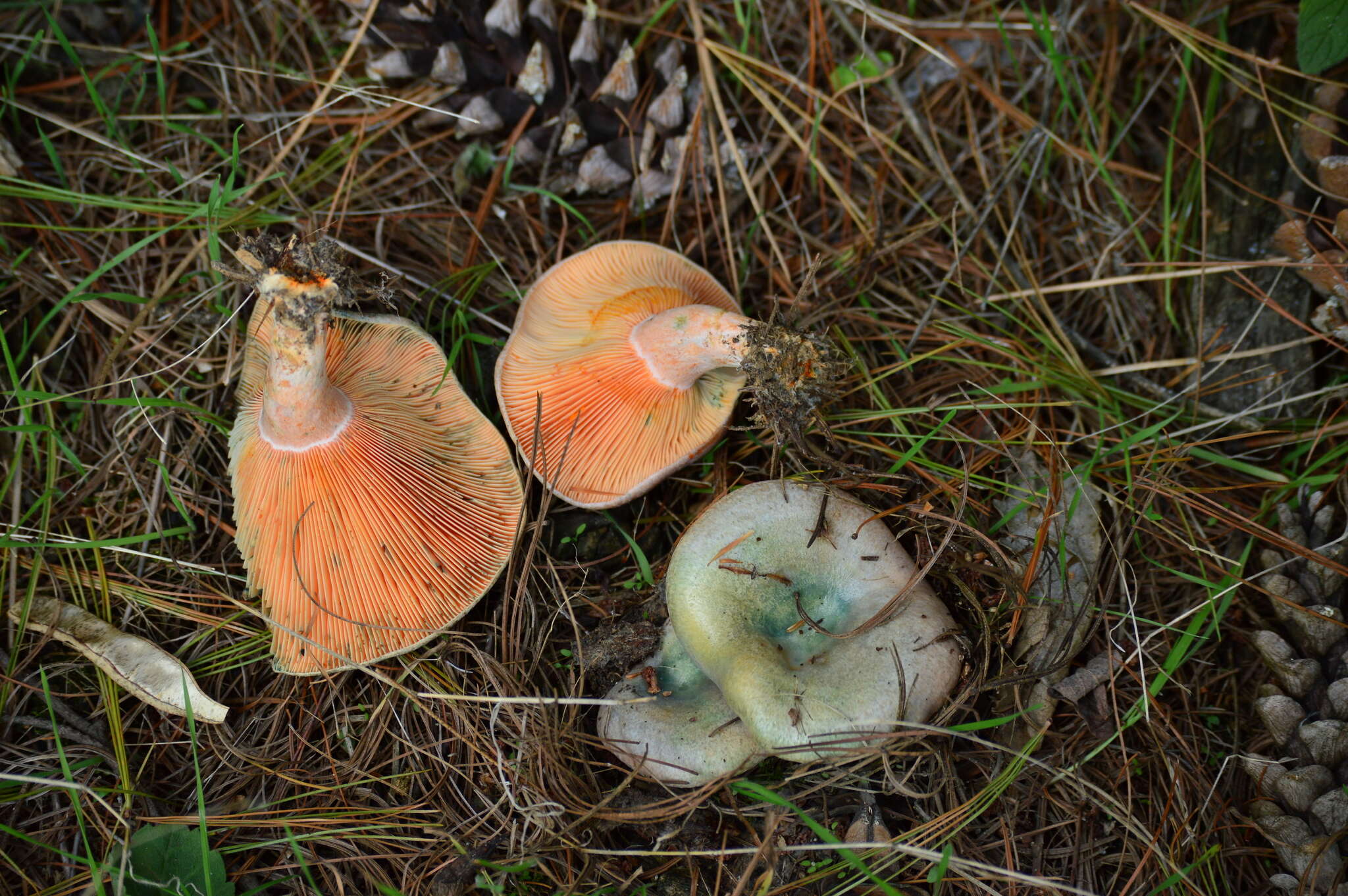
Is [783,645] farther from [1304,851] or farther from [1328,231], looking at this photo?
[1328,231]

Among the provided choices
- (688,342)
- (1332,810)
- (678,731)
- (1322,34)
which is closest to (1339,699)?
(1332,810)

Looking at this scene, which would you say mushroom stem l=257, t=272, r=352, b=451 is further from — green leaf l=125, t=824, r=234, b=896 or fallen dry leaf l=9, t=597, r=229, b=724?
green leaf l=125, t=824, r=234, b=896

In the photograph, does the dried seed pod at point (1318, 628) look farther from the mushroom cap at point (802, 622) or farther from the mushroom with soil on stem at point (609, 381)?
the mushroom with soil on stem at point (609, 381)

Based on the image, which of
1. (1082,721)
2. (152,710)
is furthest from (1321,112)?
(152,710)

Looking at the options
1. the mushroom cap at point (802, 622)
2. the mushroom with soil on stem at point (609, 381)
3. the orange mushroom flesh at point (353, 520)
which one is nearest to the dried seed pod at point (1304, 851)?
the mushroom cap at point (802, 622)

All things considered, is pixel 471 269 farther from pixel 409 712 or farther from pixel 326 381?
pixel 409 712
